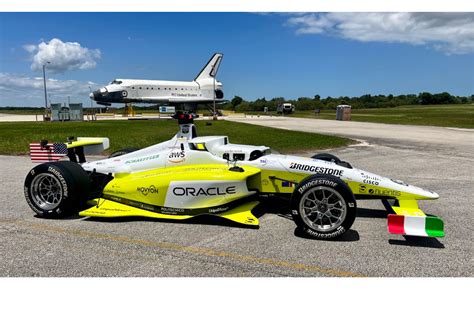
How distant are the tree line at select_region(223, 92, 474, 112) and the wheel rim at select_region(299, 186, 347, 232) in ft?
426

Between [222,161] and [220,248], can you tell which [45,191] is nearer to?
[222,161]

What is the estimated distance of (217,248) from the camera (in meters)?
4.95

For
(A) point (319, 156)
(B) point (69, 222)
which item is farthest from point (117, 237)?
(A) point (319, 156)

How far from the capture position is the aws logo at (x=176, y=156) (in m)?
6.52

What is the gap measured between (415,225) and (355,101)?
159m

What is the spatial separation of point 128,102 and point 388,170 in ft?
171

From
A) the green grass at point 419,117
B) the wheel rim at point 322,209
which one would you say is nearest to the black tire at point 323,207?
the wheel rim at point 322,209

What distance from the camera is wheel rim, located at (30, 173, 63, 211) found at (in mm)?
6281

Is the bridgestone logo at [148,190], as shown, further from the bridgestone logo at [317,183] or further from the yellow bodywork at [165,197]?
the bridgestone logo at [317,183]

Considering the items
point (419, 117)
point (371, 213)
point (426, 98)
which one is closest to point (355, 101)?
point (426, 98)

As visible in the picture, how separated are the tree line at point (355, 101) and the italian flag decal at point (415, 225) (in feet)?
427

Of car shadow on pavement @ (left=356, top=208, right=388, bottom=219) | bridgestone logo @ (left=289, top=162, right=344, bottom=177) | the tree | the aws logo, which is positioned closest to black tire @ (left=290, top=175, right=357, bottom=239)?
bridgestone logo @ (left=289, top=162, right=344, bottom=177)

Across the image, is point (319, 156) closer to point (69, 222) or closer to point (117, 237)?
point (117, 237)

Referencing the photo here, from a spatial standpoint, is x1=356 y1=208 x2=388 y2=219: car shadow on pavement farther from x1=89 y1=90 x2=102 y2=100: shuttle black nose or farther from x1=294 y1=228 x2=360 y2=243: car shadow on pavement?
x1=89 y1=90 x2=102 y2=100: shuttle black nose
